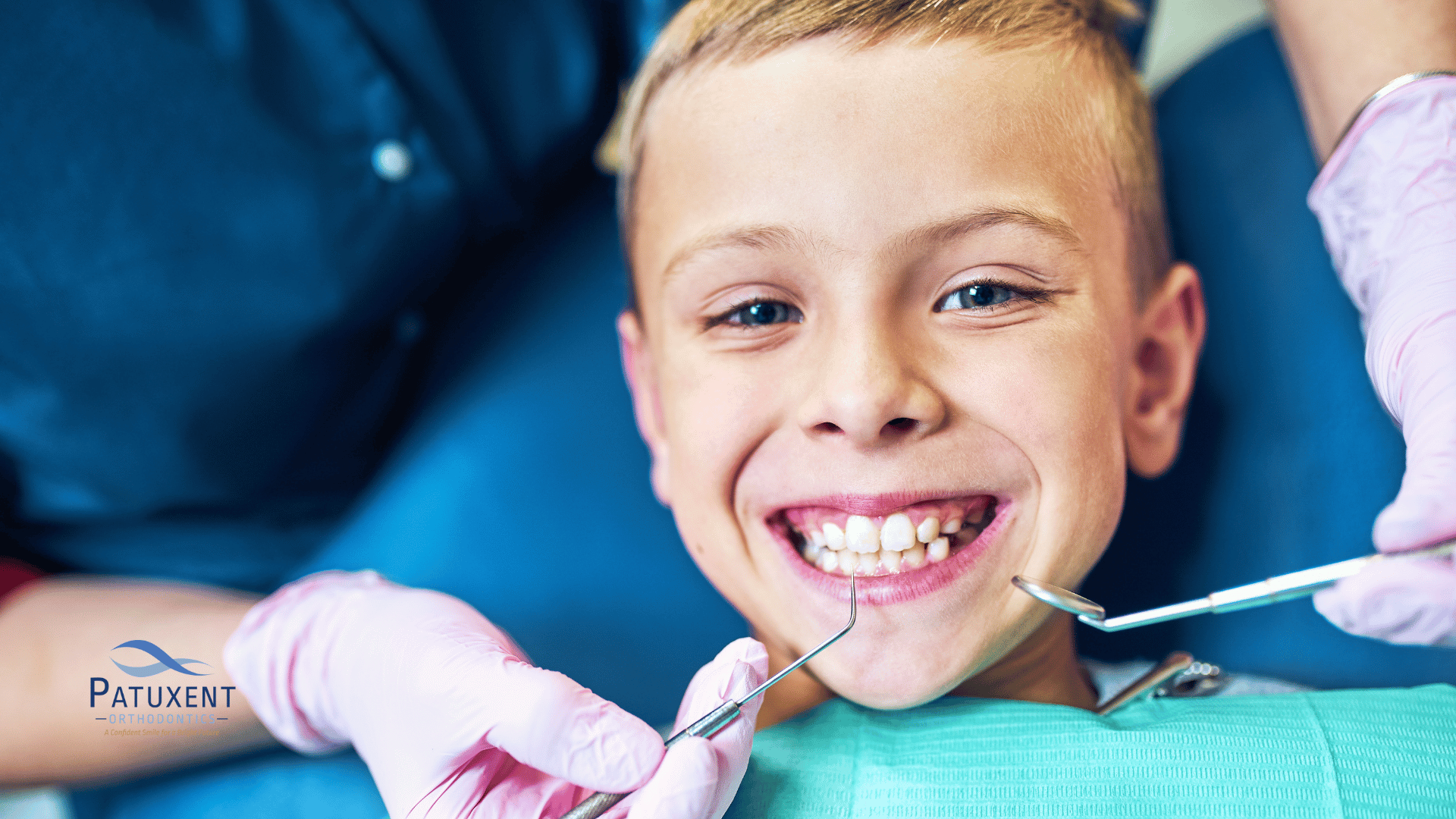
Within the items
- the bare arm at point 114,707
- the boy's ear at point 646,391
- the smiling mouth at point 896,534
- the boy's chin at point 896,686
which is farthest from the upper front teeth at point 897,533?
the bare arm at point 114,707

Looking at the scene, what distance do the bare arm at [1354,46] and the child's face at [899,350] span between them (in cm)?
33

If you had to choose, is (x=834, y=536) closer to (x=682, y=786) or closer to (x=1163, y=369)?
(x=682, y=786)

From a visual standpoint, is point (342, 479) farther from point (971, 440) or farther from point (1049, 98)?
point (1049, 98)

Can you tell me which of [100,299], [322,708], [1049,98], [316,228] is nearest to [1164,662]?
[1049,98]

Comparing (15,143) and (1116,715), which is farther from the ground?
(15,143)

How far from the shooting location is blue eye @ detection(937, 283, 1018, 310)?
0.84 m

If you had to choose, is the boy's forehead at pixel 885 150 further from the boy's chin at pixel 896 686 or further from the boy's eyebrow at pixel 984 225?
the boy's chin at pixel 896 686

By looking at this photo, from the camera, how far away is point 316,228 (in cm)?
109

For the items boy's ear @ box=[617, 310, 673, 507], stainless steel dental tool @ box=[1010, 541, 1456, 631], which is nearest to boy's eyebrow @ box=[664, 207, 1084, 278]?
boy's ear @ box=[617, 310, 673, 507]

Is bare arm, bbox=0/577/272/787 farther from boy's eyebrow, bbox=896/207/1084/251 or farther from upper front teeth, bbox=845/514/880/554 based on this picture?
boy's eyebrow, bbox=896/207/1084/251

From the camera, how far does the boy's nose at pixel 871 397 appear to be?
742mm

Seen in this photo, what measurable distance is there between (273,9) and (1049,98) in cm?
86

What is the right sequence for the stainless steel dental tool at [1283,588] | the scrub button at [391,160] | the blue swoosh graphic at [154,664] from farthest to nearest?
the scrub button at [391,160]
the blue swoosh graphic at [154,664]
the stainless steel dental tool at [1283,588]

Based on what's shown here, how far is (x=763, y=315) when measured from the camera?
2.92ft
